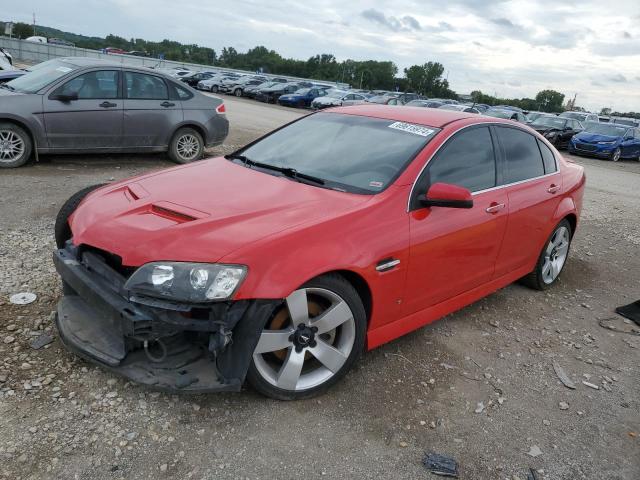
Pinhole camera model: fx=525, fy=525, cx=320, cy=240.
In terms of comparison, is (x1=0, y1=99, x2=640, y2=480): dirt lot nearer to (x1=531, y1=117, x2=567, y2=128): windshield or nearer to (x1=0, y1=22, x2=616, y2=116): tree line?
(x1=531, y1=117, x2=567, y2=128): windshield

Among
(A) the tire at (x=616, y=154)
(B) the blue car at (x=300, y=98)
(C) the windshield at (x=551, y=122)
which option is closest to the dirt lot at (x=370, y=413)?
(A) the tire at (x=616, y=154)

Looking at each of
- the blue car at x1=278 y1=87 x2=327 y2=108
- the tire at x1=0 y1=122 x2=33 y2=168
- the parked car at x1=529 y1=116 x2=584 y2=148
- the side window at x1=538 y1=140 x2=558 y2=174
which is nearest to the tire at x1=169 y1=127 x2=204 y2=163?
the tire at x1=0 y1=122 x2=33 y2=168

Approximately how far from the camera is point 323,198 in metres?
3.19

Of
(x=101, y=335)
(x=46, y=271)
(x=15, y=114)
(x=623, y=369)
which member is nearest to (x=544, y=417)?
(x=623, y=369)

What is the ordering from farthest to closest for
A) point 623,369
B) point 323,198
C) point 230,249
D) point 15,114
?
point 15,114, point 623,369, point 323,198, point 230,249

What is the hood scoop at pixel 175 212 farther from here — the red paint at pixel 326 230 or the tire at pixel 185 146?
the tire at pixel 185 146

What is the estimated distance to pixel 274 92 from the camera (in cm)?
3309

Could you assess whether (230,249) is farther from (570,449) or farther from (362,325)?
(570,449)

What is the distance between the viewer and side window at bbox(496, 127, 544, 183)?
14.0ft

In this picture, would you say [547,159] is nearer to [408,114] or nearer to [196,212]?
[408,114]

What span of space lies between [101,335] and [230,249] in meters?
0.95

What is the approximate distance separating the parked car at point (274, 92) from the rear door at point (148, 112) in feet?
82.4

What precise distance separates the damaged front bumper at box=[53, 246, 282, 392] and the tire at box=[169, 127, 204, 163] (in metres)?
6.36

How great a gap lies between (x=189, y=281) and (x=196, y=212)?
0.52 m
